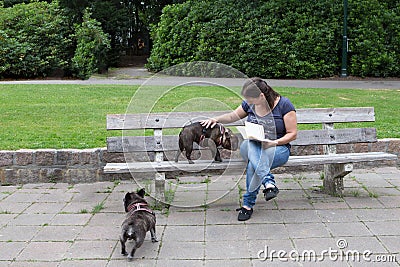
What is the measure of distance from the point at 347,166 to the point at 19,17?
48.3 ft

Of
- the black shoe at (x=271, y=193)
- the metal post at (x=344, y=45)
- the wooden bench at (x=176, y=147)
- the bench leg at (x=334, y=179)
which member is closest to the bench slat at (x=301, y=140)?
the wooden bench at (x=176, y=147)

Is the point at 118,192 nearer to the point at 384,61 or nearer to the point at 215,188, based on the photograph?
the point at 215,188

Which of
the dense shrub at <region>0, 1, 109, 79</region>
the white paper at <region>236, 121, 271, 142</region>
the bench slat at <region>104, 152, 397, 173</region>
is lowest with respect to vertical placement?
the bench slat at <region>104, 152, 397, 173</region>

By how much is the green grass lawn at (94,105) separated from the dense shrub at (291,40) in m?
4.43

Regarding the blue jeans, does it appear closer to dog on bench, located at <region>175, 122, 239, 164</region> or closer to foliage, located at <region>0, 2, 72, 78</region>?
dog on bench, located at <region>175, 122, 239, 164</region>

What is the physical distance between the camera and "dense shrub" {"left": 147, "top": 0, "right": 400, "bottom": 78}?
16.6 meters

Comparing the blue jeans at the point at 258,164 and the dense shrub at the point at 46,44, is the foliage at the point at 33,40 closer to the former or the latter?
the dense shrub at the point at 46,44

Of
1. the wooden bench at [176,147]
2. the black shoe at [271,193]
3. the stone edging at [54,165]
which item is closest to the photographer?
the black shoe at [271,193]

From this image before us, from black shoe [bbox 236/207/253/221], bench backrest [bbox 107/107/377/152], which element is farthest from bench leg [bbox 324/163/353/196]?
black shoe [bbox 236/207/253/221]

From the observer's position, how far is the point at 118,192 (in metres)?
5.80

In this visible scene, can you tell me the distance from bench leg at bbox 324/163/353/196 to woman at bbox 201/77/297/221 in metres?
0.67

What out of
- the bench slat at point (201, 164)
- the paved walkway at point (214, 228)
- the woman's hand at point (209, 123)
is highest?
the woman's hand at point (209, 123)

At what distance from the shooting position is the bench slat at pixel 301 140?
5289 mm

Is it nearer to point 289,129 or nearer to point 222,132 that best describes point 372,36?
point 289,129
